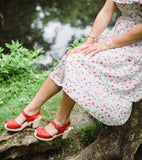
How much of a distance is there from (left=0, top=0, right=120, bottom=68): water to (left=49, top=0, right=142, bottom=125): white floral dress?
10.4ft

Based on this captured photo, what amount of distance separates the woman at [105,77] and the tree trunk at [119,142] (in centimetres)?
33

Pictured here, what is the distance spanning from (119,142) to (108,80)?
715 mm

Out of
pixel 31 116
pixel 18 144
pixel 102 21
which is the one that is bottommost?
pixel 18 144

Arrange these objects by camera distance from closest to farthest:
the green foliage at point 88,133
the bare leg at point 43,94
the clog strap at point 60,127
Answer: the bare leg at point 43,94, the clog strap at point 60,127, the green foliage at point 88,133

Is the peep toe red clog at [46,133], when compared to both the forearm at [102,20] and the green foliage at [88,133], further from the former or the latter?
the forearm at [102,20]

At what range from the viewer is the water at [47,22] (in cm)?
556

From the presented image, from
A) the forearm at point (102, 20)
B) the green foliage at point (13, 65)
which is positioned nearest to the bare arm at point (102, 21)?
the forearm at point (102, 20)

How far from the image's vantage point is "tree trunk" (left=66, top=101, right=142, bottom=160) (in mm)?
2027

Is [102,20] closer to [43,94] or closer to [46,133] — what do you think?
[43,94]

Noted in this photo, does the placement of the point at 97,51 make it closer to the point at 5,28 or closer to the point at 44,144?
the point at 44,144

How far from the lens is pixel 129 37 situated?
1868 mm

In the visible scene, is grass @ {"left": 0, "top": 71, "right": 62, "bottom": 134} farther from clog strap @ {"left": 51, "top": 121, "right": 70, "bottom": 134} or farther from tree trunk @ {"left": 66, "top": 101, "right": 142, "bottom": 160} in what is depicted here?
tree trunk @ {"left": 66, "top": 101, "right": 142, "bottom": 160}

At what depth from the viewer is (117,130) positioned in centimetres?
207

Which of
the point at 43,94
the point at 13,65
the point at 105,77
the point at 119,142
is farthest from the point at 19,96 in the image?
the point at 105,77
